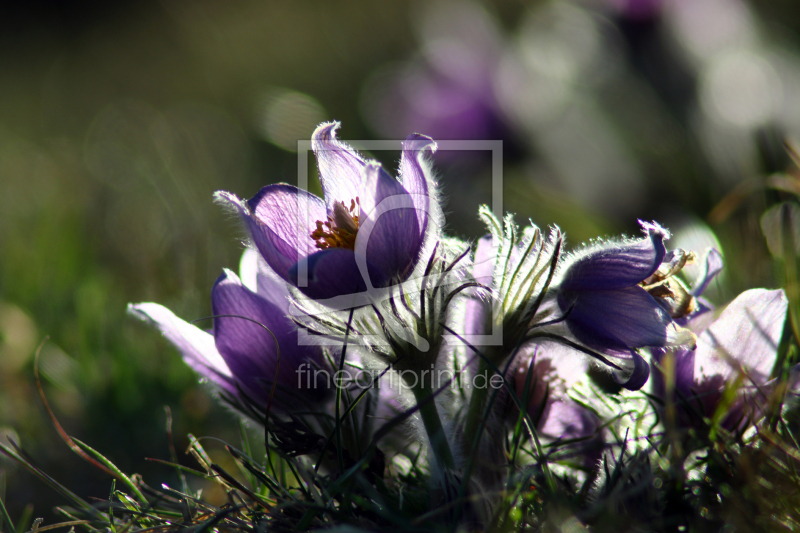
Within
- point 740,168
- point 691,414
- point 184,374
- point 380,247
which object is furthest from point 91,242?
point 740,168

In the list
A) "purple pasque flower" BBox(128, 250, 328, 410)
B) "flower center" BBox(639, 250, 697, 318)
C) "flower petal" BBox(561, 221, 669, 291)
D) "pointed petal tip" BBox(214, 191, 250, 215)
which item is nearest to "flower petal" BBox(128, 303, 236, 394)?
"purple pasque flower" BBox(128, 250, 328, 410)

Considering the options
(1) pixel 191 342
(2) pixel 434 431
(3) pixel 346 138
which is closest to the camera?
(2) pixel 434 431

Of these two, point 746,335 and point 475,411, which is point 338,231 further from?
point 746,335

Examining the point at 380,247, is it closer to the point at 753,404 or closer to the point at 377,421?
the point at 377,421

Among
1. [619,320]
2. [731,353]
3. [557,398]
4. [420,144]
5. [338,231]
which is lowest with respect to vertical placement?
[557,398]

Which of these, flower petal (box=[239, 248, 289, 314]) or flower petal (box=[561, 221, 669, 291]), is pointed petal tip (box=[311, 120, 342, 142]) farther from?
flower petal (box=[561, 221, 669, 291])

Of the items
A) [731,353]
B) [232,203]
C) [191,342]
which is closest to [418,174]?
[232,203]

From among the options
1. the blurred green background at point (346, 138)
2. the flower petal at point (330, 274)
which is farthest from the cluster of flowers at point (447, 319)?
the blurred green background at point (346, 138)

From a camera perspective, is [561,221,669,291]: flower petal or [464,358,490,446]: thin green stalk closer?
[561,221,669,291]: flower petal
